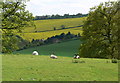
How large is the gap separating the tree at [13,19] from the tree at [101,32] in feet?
65.0

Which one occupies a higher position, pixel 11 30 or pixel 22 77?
pixel 11 30

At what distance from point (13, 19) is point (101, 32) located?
22.7 m

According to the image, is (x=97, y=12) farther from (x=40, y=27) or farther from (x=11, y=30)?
(x=40, y=27)

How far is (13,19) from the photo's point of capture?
2783 cm

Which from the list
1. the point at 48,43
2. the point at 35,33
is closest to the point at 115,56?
the point at 48,43

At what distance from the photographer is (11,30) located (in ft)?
93.9

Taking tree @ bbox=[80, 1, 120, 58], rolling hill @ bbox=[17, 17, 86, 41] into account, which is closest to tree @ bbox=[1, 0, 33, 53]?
tree @ bbox=[80, 1, 120, 58]

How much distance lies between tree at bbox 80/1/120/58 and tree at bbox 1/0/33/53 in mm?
19816

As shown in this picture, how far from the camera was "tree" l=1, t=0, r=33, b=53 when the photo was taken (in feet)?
90.8

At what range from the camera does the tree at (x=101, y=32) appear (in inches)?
1767

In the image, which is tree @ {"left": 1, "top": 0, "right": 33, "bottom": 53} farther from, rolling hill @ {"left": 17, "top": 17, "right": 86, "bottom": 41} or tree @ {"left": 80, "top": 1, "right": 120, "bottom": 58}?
rolling hill @ {"left": 17, "top": 17, "right": 86, "bottom": 41}

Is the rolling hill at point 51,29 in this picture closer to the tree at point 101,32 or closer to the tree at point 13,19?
the tree at point 101,32

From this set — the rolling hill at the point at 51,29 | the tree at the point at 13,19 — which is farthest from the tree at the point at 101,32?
the rolling hill at the point at 51,29

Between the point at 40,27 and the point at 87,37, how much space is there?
72.2 metres
